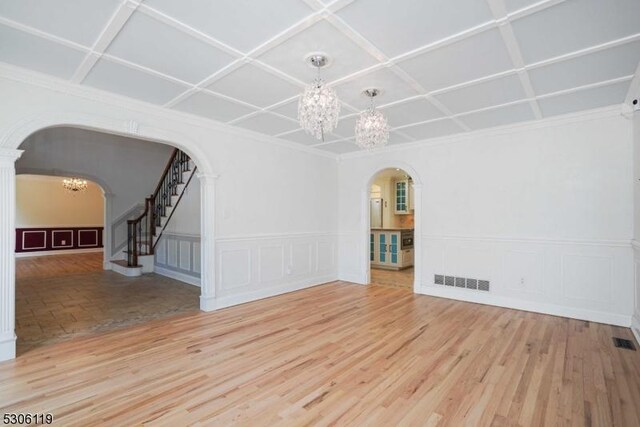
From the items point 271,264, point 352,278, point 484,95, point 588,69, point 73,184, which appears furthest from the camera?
point 73,184

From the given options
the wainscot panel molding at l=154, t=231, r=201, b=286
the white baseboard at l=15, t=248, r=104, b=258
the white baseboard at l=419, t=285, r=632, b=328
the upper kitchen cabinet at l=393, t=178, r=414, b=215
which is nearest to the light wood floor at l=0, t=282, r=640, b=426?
the white baseboard at l=419, t=285, r=632, b=328

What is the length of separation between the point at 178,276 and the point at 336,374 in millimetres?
5141

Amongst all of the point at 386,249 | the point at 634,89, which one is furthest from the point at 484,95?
the point at 386,249

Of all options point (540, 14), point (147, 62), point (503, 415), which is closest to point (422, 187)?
point (540, 14)

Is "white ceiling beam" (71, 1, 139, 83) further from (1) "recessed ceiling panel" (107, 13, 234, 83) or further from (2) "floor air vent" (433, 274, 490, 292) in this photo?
(2) "floor air vent" (433, 274, 490, 292)

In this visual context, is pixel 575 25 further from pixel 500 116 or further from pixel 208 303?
pixel 208 303

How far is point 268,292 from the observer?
5219 mm

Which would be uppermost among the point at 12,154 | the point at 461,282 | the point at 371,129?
the point at 371,129

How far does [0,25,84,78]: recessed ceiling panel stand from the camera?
2.41 metres

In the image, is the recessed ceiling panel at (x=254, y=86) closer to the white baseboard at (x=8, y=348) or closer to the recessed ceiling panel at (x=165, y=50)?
the recessed ceiling panel at (x=165, y=50)

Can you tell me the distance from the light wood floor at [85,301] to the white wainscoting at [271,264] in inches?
26.5

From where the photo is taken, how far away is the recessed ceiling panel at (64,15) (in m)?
2.01

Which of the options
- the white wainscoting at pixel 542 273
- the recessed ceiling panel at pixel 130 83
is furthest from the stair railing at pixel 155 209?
the white wainscoting at pixel 542 273

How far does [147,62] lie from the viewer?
2768 mm
